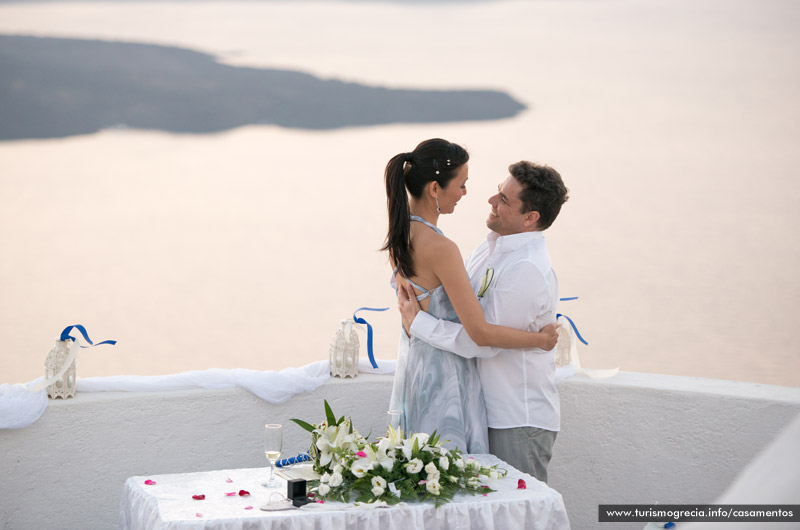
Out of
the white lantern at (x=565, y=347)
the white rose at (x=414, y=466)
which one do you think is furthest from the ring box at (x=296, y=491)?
A: the white lantern at (x=565, y=347)

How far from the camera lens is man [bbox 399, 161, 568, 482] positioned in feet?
9.80

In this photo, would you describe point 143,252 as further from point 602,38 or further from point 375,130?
point 602,38

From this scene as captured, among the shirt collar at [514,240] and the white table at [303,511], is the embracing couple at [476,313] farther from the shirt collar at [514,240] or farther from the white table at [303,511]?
the white table at [303,511]

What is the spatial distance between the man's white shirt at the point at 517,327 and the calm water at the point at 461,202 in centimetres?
765

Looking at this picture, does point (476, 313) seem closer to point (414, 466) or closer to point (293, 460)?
point (414, 466)

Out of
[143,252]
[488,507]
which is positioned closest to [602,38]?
[143,252]

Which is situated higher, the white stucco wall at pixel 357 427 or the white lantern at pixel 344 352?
the white lantern at pixel 344 352

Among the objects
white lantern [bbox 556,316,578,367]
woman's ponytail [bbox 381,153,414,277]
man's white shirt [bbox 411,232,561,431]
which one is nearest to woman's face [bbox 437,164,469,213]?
woman's ponytail [bbox 381,153,414,277]

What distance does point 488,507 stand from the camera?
2531 mm

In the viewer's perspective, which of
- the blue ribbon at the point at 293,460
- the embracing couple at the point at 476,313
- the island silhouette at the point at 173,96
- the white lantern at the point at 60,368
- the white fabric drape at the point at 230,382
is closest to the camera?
the blue ribbon at the point at 293,460

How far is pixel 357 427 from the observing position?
385 centimetres

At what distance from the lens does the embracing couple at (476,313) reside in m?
2.95

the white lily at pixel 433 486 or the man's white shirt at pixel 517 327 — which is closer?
the white lily at pixel 433 486

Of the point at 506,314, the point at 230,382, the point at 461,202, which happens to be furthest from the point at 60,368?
the point at 461,202
